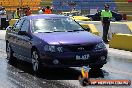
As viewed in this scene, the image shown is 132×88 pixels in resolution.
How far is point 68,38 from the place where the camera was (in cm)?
992

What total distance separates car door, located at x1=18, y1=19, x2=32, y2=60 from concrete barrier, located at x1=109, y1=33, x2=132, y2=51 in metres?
6.17

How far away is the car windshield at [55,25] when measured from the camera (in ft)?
35.8

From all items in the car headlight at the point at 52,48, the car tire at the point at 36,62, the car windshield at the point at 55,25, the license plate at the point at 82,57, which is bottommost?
the car tire at the point at 36,62

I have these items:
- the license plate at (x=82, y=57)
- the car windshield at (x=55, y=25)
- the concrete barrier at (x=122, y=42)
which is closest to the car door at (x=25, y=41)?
the car windshield at (x=55, y=25)

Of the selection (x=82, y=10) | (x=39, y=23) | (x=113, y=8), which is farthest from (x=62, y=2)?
(x=39, y=23)

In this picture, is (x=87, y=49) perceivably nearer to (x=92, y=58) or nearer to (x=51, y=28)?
(x=92, y=58)

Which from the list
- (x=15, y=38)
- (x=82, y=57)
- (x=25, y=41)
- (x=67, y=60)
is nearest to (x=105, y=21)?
(x=15, y=38)

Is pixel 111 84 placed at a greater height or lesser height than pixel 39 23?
lesser

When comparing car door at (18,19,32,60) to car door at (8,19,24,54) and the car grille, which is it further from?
the car grille

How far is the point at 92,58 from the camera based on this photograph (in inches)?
384

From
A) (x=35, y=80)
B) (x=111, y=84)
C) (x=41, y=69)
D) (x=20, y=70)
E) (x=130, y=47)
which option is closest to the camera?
(x=111, y=84)

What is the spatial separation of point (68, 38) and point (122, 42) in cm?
764

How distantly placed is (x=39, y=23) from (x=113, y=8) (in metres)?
45.3

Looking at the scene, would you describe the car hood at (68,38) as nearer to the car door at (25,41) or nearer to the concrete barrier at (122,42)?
the car door at (25,41)
